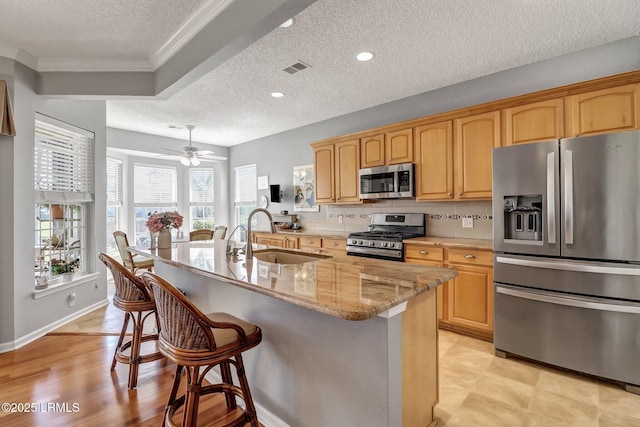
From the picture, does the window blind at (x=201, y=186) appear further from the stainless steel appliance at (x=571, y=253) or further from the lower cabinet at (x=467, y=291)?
the stainless steel appliance at (x=571, y=253)

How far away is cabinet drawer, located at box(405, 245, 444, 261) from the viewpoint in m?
3.18

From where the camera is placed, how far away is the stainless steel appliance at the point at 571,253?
6.89 ft

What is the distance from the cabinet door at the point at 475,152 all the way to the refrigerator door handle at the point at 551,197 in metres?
0.70

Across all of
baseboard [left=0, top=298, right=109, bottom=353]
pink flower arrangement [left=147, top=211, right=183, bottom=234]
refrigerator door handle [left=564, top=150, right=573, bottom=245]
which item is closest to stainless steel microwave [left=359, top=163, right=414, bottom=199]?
refrigerator door handle [left=564, top=150, right=573, bottom=245]

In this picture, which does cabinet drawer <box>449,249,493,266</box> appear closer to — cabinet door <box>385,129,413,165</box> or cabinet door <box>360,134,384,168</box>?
cabinet door <box>385,129,413,165</box>

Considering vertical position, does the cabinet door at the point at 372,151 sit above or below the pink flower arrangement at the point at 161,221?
above

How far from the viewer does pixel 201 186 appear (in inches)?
270

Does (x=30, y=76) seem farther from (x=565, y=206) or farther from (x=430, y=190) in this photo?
(x=565, y=206)

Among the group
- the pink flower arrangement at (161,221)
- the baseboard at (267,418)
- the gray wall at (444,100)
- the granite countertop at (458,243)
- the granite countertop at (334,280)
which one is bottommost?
the baseboard at (267,418)

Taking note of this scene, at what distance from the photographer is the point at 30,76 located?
10.0 feet

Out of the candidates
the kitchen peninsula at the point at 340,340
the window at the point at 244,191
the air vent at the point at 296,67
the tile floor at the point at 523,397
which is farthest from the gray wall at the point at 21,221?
the tile floor at the point at 523,397

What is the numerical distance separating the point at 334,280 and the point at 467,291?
206cm

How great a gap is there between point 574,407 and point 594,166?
1614mm

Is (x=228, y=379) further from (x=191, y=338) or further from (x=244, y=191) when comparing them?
(x=244, y=191)
